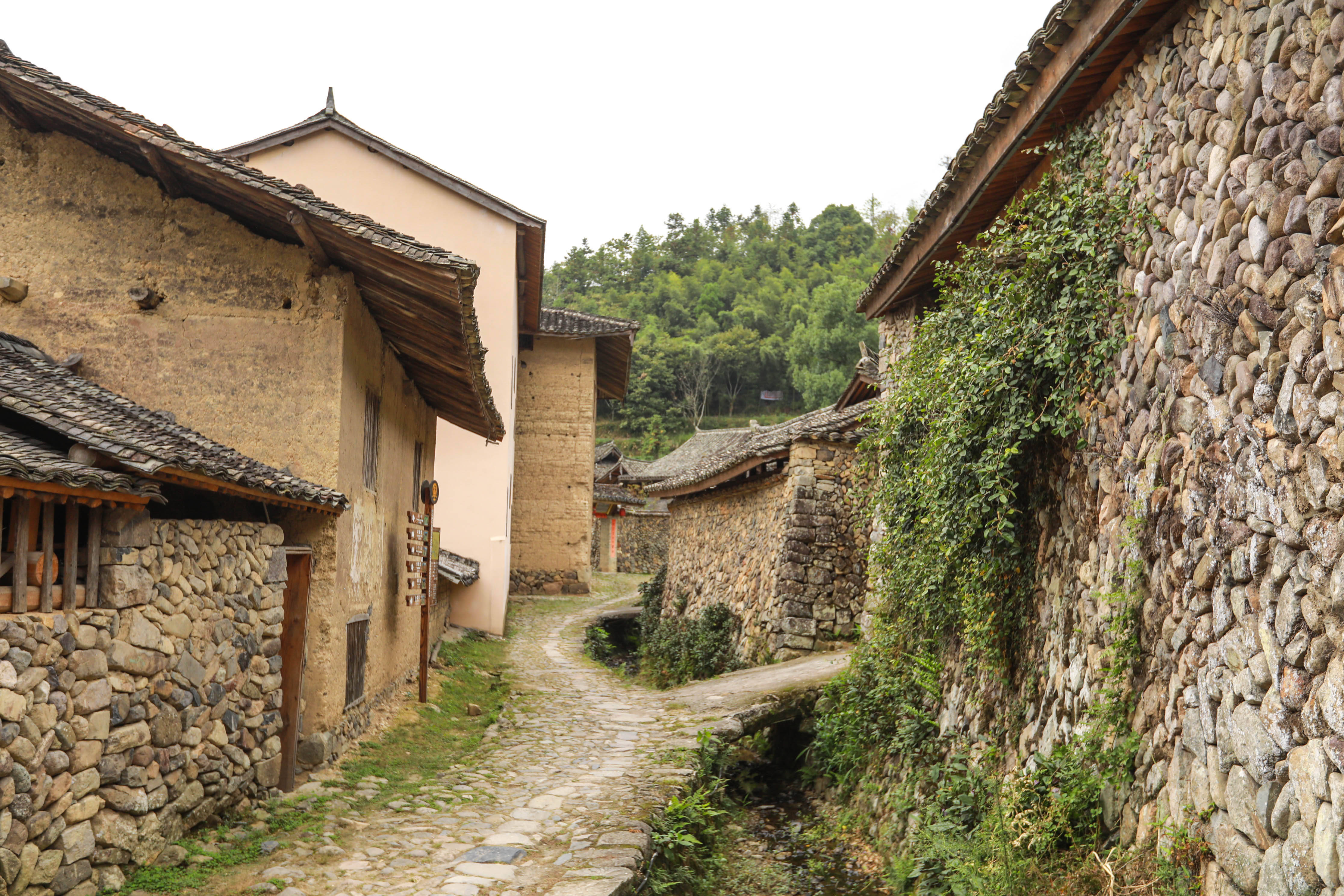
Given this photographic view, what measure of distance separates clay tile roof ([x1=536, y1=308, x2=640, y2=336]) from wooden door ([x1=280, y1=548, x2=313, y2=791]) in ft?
52.8

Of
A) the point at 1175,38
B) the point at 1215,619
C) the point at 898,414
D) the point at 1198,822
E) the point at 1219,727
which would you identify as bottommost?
the point at 1198,822

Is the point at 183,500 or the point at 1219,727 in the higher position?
the point at 183,500

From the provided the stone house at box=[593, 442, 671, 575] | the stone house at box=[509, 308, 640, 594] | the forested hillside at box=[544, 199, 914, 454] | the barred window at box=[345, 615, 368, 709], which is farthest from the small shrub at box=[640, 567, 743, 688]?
the forested hillside at box=[544, 199, 914, 454]

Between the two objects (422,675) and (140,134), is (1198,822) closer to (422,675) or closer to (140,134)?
(140,134)

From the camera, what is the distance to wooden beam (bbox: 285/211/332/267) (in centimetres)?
654

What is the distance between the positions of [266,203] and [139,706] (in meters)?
3.70

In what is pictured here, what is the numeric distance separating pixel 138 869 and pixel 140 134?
4801 millimetres

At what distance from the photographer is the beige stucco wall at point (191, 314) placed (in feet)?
23.6

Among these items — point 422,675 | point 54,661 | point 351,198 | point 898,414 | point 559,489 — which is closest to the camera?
point 54,661

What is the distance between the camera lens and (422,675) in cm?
1057

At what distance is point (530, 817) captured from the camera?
22.2ft

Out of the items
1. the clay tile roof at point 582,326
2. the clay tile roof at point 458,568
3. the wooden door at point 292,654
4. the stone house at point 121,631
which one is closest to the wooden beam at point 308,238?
the stone house at point 121,631

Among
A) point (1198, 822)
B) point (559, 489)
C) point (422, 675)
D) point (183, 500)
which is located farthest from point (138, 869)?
point (559, 489)

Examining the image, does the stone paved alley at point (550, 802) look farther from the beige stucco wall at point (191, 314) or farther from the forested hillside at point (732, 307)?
the forested hillside at point (732, 307)
